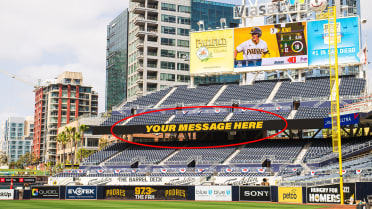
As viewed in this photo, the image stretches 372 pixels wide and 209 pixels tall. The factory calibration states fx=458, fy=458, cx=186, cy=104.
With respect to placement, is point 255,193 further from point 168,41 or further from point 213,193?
point 168,41

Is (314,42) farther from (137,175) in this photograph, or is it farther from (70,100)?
(70,100)

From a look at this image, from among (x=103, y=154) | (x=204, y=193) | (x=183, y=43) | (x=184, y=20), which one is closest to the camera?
(x=204, y=193)

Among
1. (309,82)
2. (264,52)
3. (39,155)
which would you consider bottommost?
(39,155)

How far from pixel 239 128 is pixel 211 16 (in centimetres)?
7133

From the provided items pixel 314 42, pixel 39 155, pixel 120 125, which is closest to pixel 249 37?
pixel 314 42

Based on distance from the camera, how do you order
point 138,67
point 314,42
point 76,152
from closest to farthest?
point 314,42 → point 138,67 → point 76,152

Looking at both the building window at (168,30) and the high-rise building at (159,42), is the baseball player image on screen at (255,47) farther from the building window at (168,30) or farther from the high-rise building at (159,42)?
the building window at (168,30)

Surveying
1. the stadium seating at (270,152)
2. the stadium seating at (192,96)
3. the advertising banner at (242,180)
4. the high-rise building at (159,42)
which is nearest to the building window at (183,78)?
the high-rise building at (159,42)

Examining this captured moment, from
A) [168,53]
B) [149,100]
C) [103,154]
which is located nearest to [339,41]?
[149,100]

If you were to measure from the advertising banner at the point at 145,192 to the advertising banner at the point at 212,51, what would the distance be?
25.1 meters

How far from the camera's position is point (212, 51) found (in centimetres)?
6819

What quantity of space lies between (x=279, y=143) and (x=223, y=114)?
336 inches

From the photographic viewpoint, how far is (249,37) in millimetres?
66062

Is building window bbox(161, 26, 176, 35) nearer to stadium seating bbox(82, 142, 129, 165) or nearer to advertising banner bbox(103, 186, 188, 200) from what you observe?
stadium seating bbox(82, 142, 129, 165)
